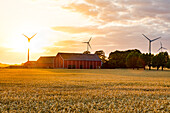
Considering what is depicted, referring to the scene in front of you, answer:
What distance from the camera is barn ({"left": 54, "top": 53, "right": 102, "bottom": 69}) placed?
98875mm

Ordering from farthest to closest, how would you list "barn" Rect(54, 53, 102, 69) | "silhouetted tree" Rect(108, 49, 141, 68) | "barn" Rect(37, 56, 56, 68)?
"barn" Rect(37, 56, 56, 68), "silhouetted tree" Rect(108, 49, 141, 68), "barn" Rect(54, 53, 102, 69)

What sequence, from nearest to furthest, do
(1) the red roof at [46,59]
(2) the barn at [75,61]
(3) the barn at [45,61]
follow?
(2) the barn at [75,61] < (3) the barn at [45,61] < (1) the red roof at [46,59]

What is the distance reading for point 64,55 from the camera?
101m

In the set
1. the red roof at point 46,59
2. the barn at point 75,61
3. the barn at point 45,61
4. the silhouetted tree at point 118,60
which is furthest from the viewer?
the red roof at point 46,59

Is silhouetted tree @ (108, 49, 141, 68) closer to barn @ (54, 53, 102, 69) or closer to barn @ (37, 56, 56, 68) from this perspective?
barn @ (54, 53, 102, 69)

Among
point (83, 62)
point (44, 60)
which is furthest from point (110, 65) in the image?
point (44, 60)

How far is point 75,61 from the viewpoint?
3989 inches

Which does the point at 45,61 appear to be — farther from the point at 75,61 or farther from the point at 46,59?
the point at 75,61

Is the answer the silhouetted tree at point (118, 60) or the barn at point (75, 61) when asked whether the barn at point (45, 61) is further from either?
the silhouetted tree at point (118, 60)

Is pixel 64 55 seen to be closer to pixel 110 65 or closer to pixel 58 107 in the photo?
pixel 110 65

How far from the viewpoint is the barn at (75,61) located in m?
98.9

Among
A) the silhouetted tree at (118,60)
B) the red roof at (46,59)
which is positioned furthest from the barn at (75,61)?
the red roof at (46,59)

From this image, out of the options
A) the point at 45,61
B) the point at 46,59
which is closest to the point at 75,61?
the point at 45,61

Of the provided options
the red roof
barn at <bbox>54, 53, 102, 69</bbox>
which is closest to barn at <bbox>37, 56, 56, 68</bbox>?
the red roof
